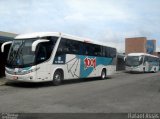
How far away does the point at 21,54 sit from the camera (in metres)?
16.3

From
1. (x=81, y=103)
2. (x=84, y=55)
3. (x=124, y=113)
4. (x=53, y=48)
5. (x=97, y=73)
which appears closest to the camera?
(x=124, y=113)

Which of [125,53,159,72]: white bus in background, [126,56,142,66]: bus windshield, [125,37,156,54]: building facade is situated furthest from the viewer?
[125,37,156,54]: building facade

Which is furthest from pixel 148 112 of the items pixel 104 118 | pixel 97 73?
pixel 97 73

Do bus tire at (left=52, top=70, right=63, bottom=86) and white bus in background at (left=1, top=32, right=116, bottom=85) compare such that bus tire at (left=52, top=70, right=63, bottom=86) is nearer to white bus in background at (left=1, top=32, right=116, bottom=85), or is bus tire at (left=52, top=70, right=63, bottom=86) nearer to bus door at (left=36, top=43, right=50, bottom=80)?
white bus in background at (left=1, top=32, right=116, bottom=85)

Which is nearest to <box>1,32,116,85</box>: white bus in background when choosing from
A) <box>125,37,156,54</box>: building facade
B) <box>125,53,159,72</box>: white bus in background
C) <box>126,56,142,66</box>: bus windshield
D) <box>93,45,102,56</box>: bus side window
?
<box>93,45,102,56</box>: bus side window

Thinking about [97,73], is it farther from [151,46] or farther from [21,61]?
[151,46]

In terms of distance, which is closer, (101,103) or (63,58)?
(101,103)

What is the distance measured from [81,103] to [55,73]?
7.15 m

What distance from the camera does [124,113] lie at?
9.25 m

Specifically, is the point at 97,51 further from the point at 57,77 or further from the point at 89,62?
the point at 57,77

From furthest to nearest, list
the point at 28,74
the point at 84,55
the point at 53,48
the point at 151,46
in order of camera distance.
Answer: the point at 151,46 → the point at 84,55 → the point at 53,48 → the point at 28,74

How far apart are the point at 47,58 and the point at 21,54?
4.98 ft

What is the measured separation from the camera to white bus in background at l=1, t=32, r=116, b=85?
16062 millimetres

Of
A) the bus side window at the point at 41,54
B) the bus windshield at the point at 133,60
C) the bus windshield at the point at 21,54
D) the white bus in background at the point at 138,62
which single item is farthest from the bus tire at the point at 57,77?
the bus windshield at the point at 133,60
